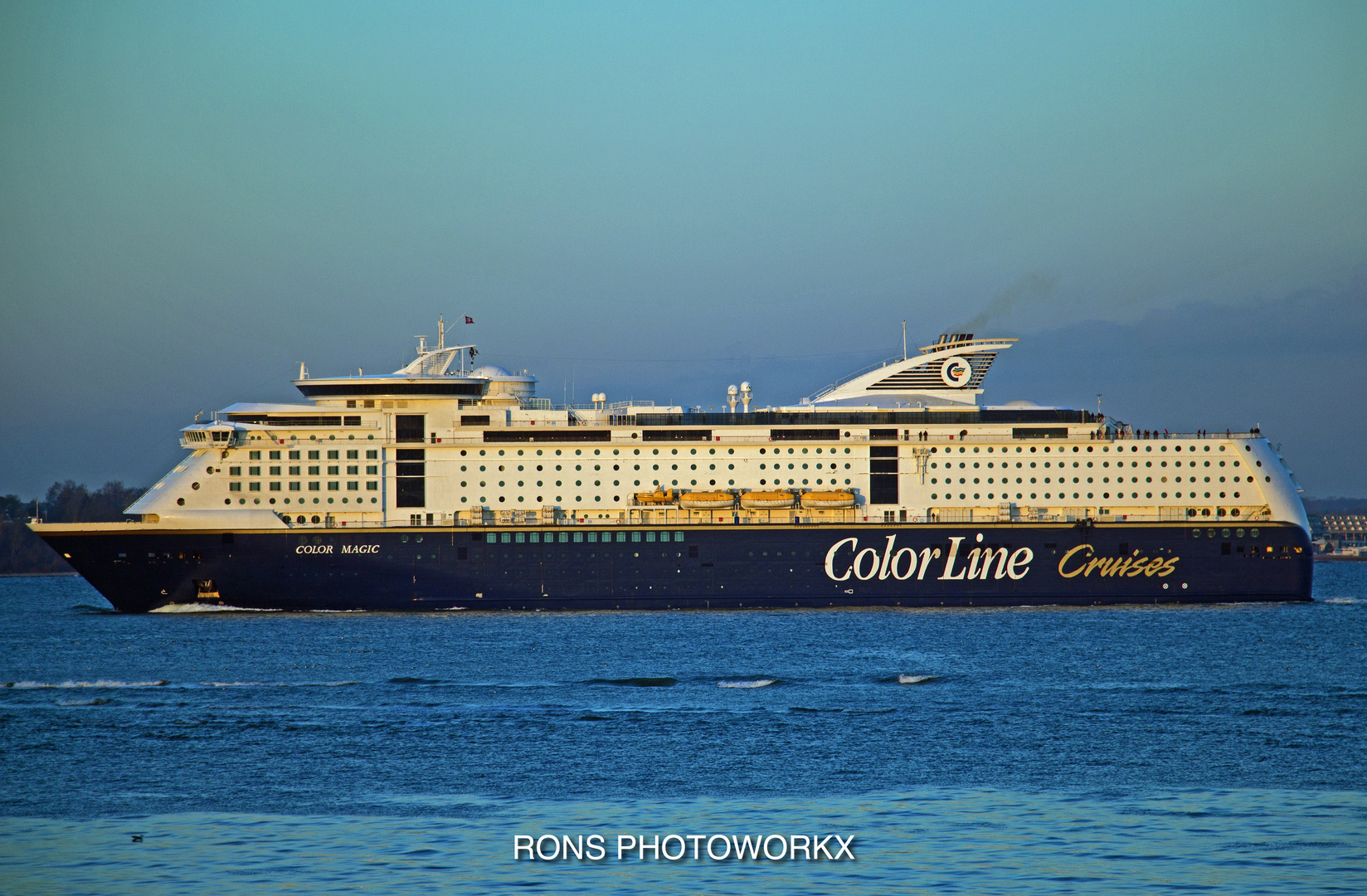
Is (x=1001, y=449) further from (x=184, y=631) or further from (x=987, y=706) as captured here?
(x=184, y=631)

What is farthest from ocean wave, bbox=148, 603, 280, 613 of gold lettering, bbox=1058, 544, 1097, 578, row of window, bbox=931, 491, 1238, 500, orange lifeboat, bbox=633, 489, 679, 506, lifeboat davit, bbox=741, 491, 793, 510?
gold lettering, bbox=1058, 544, 1097, 578

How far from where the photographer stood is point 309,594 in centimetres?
4259

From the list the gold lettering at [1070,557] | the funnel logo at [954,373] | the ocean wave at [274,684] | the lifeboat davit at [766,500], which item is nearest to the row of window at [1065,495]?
the gold lettering at [1070,557]

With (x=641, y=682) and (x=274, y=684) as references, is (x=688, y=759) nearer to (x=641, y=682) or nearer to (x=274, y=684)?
(x=641, y=682)

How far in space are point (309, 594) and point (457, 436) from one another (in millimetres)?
7045

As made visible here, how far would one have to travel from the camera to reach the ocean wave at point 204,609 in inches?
1661

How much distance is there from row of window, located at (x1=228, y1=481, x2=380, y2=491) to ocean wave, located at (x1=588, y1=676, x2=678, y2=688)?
61.3 ft

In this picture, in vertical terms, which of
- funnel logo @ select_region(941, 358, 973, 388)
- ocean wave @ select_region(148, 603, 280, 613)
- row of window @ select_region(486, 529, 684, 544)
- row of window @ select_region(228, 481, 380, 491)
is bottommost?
ocean wave @ select_region(148, 603, 280, 613)

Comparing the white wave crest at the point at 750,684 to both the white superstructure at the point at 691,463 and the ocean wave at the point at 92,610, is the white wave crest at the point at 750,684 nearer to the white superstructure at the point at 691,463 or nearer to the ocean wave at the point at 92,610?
the white superstructure at the point at 691,463

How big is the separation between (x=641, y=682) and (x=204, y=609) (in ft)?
62.6

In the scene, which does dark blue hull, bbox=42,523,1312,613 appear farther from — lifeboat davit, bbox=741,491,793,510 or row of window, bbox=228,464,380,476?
row of window, bbox=228,464,380,476

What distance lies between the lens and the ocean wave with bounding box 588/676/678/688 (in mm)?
28297

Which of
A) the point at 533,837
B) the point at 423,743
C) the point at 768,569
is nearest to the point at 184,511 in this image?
the point at 768,569

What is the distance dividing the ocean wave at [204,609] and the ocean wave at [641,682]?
1738 centimetres
